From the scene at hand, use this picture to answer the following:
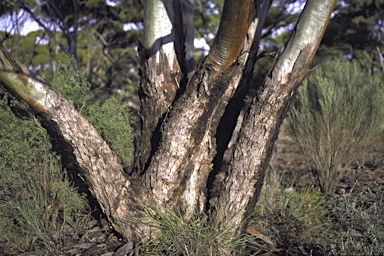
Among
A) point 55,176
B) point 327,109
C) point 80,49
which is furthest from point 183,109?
point 80,49

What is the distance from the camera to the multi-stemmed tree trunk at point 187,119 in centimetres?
368

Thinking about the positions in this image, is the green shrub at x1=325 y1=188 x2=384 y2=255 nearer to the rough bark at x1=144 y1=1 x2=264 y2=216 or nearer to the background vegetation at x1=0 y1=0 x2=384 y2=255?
the background vegetation at x1=0 y1=0 x2=384 y2=255

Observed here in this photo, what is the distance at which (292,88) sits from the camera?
373cm

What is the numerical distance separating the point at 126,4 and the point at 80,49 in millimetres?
5806

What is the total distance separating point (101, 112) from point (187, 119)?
1.19m

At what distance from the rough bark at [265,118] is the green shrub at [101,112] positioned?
55.3 inches

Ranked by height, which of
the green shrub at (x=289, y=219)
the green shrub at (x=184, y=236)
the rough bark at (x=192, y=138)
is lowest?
the green shrub at (x=184, y=236)

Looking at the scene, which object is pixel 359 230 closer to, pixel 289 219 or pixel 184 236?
pixel 289 219

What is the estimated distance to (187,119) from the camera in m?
4.00

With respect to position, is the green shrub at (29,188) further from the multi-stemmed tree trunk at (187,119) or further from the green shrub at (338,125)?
the green shrub at (338,125)

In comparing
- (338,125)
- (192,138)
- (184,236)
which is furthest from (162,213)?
(338,125)

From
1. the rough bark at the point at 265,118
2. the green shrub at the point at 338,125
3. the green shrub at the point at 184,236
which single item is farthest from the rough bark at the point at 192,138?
the green shrub at the point at 338,125

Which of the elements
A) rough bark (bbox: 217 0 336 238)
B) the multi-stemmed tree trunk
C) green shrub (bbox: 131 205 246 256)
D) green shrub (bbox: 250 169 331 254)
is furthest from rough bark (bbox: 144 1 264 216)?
green shrub (bbox: 250 169 331 254)

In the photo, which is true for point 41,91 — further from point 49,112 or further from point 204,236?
point 204,236
